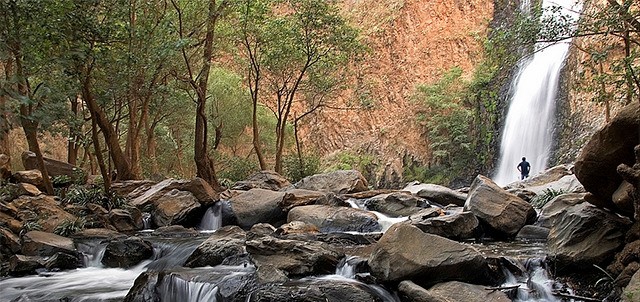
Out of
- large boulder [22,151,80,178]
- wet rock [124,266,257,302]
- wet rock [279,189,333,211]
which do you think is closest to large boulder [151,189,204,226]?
wet rock [279,189,333,211]

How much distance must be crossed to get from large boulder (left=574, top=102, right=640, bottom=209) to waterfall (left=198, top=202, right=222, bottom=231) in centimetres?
963

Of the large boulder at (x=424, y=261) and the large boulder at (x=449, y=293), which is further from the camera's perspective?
the large boulder at (x=424, y=261)

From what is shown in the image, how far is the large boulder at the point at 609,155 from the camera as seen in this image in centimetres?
→ 757

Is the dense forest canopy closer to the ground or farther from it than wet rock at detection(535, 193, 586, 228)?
farther from it

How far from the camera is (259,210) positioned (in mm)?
14703

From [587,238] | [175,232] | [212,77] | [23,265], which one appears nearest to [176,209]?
[175,232]

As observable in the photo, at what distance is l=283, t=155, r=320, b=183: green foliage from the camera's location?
2673 cm

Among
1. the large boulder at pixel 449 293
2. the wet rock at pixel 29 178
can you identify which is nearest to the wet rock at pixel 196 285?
the large boulder at pixel 449 293

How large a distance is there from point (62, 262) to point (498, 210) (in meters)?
8.94

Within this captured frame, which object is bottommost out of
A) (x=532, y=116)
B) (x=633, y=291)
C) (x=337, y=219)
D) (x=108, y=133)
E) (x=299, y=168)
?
(x=633, y=291)

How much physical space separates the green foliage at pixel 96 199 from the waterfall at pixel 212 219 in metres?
2.22

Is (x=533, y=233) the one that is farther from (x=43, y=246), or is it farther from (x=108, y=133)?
(x=108, y=133)

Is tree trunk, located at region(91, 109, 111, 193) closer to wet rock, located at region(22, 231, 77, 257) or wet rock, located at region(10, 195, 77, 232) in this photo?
wet rock, located at region(10, 195, 77, 232)

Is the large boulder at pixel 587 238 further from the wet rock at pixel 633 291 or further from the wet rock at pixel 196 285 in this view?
the wet rock at pixel 196 285
